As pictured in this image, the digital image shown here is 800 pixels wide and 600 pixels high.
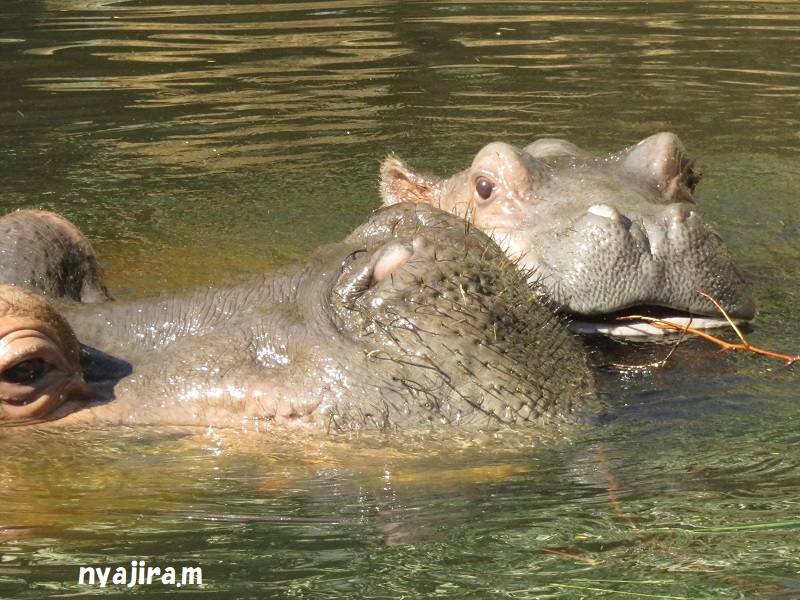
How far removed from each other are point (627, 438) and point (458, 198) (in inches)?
93.5

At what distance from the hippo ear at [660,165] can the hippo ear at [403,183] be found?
1.46m

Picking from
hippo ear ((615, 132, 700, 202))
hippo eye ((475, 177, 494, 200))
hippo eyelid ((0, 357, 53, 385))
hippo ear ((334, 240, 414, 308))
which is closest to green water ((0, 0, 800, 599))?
hippo eyelid ((0, 357, 53, 385))

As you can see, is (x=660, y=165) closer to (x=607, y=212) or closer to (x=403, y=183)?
(x=607, y=212)

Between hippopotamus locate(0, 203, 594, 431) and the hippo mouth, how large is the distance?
98 cm

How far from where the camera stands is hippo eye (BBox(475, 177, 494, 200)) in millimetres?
5719

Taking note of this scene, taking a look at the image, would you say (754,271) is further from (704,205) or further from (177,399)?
(177,399)

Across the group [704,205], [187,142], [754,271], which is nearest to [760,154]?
[704,205]

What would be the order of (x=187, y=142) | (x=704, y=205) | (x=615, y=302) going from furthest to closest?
(x=187, y=142) → (x=704, y=205) → (x=615, y=302)

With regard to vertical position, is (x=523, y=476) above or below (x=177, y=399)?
below

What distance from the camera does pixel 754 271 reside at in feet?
20.9

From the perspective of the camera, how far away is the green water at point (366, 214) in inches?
130

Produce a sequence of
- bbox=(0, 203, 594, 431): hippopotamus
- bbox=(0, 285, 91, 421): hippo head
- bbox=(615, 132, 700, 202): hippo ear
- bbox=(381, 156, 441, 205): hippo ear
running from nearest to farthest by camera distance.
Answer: bbox=(0, 285, 91, 421): hippo head < bbox=(0, 203, 594, 431): hippopotamus < bbox=(615, 132, 700, 202): hippo ear < bbox=(381, 156, 441, 205): hippo ear

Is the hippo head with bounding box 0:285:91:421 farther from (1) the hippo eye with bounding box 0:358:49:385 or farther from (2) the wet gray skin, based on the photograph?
(2) the wet gray skin

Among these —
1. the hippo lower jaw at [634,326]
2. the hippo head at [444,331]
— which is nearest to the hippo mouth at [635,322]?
the hippo lower jaw at [634,326]
